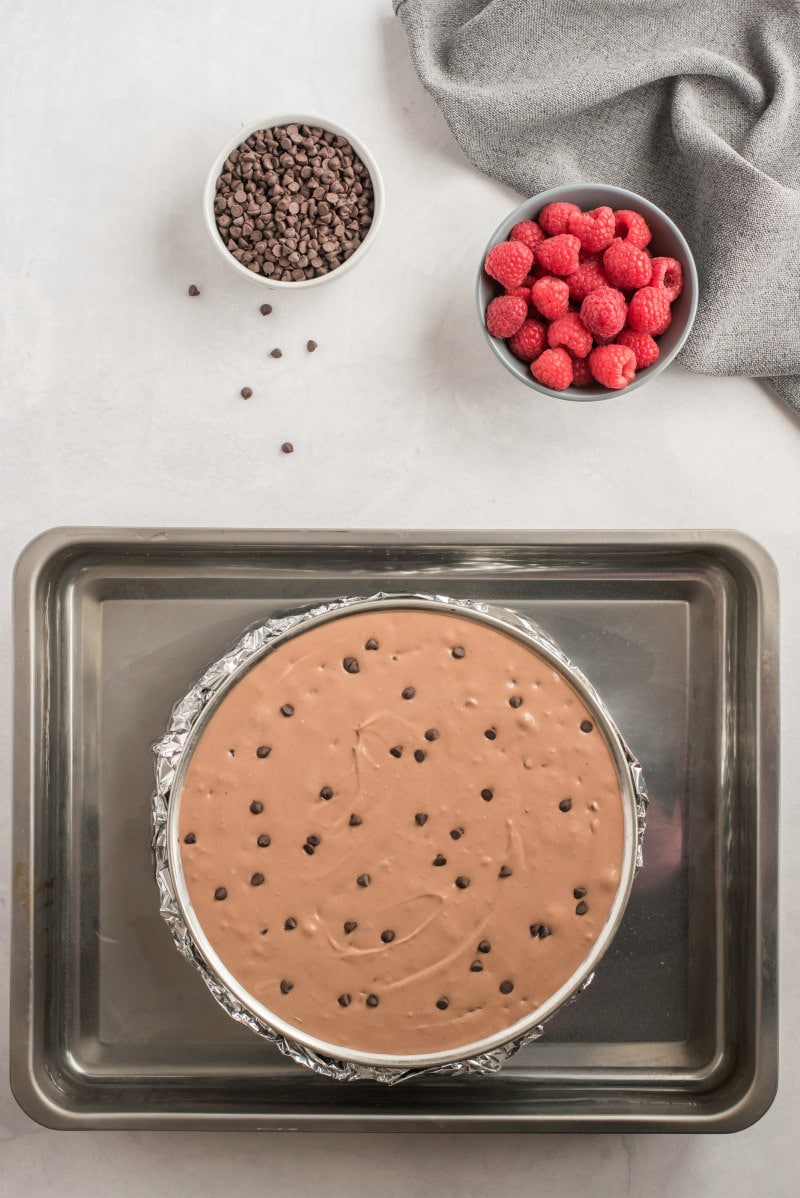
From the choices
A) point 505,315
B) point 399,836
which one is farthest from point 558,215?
point 399,836

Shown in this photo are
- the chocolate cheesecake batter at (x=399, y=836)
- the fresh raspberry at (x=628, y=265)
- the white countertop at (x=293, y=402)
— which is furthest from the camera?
the white countertop at (x=293, y=402)

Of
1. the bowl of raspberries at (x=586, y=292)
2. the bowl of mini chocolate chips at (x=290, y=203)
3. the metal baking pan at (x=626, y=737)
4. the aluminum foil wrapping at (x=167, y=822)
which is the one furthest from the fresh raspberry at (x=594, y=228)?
the aluminum foil wrapping at (x=167, y=822)

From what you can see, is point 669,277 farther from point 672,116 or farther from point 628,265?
point 672,116

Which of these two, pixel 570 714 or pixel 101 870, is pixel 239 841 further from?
pixel 570 714

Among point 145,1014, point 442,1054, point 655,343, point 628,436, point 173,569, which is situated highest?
point 655,343

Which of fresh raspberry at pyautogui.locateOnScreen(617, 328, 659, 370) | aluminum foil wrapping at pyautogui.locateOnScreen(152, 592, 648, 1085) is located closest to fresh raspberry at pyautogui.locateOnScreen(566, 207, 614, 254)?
fresh raspberry at pyautogui.locateOnScreen(617, 328, 659, 370)

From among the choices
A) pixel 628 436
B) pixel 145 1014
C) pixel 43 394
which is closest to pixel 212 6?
pixel 43 394

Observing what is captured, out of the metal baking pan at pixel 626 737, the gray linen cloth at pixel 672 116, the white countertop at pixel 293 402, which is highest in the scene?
the gray linen cloth at pixel 672 116

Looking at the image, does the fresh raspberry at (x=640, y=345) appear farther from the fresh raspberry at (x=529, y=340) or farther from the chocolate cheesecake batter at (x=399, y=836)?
the chocolate cheesecake batter at (x=399, y=836)
